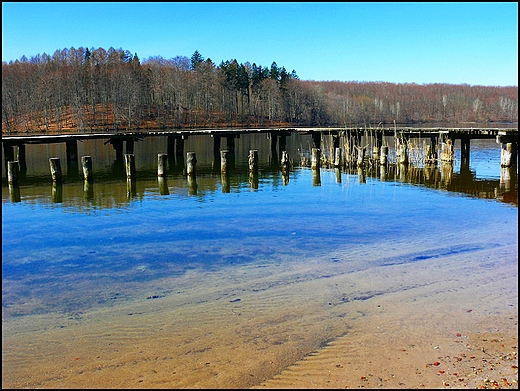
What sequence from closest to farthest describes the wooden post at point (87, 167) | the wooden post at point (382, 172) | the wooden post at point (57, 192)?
1. the wooden post at point (57, 192)
2. the wooden post at point (87, 167)
3. the wooden post at point (382, 172)

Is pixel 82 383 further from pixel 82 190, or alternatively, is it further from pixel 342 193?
pixel 82 190

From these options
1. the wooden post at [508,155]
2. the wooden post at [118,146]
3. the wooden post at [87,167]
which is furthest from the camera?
the wooden post at [118,146]

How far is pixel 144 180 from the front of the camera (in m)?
21.9

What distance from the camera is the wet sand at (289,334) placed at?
510 centimetres

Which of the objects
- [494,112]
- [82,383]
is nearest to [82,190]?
[82,383]

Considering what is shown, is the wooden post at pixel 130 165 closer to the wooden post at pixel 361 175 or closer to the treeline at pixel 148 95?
the wooden post at pixel 361 175

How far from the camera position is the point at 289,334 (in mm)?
6062

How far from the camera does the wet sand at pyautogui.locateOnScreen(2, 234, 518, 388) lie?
5098 mm

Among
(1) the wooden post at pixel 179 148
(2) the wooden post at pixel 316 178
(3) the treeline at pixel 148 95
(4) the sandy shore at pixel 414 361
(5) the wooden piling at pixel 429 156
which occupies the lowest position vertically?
(4) the sandy shore at pixel 414 361

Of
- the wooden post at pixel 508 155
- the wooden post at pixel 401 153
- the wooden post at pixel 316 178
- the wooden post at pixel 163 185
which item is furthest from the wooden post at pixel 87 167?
the wooden post at pixel 508 155

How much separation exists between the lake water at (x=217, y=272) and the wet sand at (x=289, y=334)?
0.03 m

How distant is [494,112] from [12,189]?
14320 centimetres

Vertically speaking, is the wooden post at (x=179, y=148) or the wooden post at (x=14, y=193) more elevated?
the wooden post at (x=179, y=148)

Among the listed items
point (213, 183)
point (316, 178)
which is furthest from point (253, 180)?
point (316, 178)
